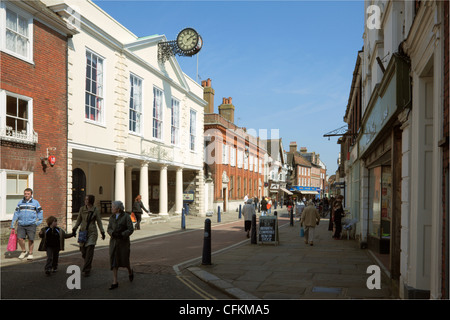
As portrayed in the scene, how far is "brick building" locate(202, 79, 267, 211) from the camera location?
3456cm

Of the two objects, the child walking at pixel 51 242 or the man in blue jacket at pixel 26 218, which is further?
the man in blue jacket at pixel 26 218

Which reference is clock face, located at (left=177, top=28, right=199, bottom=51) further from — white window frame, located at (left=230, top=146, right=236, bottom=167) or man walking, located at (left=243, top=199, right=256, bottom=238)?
white window frame, located at (left=230, top=146, right=236, bottom=167)

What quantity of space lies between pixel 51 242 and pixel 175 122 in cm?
1807

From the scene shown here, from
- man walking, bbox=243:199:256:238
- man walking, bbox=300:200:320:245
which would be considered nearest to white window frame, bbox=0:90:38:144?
man walking, bbox=243:199:256:238

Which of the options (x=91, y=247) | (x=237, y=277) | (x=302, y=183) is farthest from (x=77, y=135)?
(x=302, y=183)

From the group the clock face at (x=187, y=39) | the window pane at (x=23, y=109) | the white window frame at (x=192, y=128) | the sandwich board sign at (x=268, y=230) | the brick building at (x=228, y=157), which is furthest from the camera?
the brick building at (x=228, y=157)

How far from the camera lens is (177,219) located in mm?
25328

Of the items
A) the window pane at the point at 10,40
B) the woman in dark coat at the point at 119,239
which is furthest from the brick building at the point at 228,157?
the woman in dark coat at the point at 119,239

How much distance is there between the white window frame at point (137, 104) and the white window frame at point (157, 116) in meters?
1.47

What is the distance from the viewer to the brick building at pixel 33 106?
39.6ft

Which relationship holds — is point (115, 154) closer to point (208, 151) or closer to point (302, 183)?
point (208, 151)

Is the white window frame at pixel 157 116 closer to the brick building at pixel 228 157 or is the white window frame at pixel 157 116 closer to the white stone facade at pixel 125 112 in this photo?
the white stone facade at pixel 125 112

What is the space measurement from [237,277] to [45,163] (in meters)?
8.96

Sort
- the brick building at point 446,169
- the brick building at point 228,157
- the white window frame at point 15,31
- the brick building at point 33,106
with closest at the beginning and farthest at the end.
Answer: the brick building at point 446,169 < the white window frame at point 15,31 < the brick building at point 33,106 < the brick building at point 228,157
